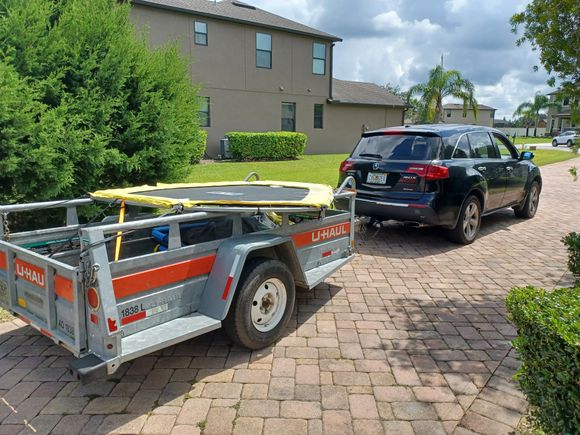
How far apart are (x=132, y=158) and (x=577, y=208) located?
10139mm

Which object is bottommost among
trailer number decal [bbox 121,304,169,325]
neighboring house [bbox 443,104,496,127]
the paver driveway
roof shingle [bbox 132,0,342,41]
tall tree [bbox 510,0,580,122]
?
the paver driveway

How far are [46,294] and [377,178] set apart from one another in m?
4.97

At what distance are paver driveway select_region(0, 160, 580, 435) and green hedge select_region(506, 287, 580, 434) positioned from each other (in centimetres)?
53

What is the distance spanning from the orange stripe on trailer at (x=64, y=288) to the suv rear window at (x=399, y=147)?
5.10 metres

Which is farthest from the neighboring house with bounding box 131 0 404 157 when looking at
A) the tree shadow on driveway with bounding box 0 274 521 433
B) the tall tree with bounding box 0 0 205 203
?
the tree shadow on driveway with bounding box 0 274 521 433

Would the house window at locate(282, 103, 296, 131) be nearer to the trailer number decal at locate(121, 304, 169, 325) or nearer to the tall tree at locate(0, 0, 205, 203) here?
the tall tree at locate(0, 0, 205, 203)

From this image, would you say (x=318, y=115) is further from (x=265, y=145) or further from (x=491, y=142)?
(x=491, y=142)

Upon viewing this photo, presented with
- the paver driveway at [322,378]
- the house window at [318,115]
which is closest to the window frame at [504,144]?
the paver driveway at [322,378]

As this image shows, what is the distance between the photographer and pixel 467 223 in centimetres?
686

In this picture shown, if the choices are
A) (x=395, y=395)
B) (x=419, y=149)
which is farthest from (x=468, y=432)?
(x=419, y=149)

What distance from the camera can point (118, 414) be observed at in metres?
2.82

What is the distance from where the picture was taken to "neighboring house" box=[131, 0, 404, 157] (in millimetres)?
19281

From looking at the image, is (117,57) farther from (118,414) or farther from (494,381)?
(494,381)

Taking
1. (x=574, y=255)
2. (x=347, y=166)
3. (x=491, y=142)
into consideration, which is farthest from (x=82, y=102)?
(x=491, y=142)
